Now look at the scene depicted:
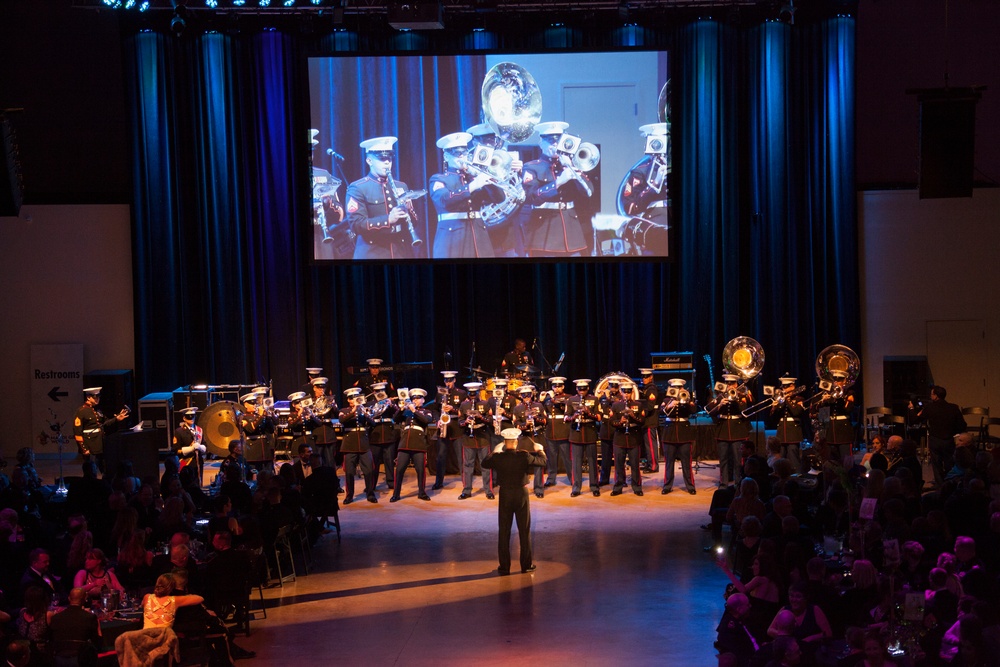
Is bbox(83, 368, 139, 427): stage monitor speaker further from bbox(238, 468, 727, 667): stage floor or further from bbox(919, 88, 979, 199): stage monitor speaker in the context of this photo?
bbox(919, 88, 979, 199): stage monitor speaker

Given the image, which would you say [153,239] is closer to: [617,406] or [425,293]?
[425,293]

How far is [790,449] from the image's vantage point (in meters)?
16.7

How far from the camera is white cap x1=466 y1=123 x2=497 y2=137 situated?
64.8 ft

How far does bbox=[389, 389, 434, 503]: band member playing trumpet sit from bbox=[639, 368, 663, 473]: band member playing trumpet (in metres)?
3.12

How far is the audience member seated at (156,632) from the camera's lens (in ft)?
29.2

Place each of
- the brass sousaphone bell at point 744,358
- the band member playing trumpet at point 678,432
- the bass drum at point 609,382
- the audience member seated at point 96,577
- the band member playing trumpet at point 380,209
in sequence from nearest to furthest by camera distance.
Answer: the audience member seated at point 96,577 < the band member playing trumpet at point 678,432 < the bass drum at point 609,382 < the brass sousaphone bell at point 744,358 < the band member playing trumpet at point 380,209

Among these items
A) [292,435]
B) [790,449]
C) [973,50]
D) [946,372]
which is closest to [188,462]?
[292,435]

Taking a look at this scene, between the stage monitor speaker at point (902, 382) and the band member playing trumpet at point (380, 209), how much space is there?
8212mm

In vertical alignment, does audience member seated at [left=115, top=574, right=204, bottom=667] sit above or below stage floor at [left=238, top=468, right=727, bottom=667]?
above

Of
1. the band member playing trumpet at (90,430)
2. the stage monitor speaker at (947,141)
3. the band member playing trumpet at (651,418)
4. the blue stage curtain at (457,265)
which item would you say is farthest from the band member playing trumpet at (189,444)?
Result: the stage monitor speaker at (947,141)

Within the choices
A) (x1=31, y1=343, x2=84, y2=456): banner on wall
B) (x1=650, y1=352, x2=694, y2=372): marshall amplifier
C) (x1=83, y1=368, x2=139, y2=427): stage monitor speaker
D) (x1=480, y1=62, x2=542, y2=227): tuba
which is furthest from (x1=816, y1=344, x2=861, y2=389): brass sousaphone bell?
(x1=31, y1=343, x2=84, y2=456): banner on wall

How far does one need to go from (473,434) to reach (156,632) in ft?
26.9

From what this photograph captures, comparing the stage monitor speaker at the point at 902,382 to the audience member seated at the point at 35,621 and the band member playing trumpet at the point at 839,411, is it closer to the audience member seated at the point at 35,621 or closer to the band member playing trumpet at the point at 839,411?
the band member playing trumpet at the point at 839,411

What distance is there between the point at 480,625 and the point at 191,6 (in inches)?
522
